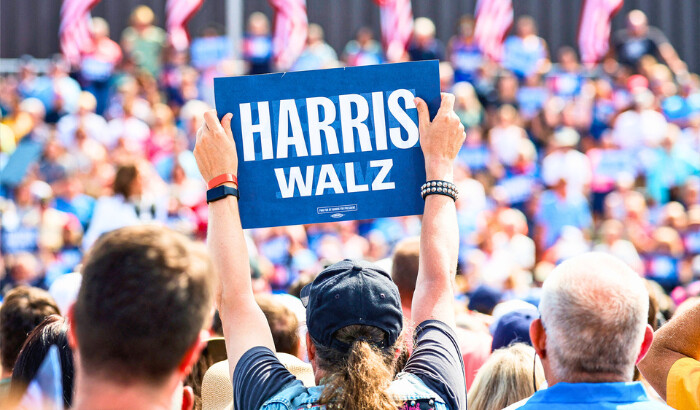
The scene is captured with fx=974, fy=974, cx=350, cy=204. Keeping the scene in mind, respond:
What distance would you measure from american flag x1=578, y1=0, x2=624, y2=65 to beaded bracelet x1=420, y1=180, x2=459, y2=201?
12618 millimetres

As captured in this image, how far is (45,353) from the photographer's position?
8.61 feet

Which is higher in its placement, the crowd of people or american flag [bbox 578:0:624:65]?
american flag [bbox 578:0:624:65]

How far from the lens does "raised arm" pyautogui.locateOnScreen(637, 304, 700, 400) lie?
2.75m

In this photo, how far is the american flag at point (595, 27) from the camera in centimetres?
1464

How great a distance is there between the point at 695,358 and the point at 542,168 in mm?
8892

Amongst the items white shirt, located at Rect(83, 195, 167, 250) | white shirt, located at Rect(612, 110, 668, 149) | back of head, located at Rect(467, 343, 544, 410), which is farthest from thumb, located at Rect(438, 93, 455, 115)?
white shirt, located at Rect(612, 110, 668, 149)

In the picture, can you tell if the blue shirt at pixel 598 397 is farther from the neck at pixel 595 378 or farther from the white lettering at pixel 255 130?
the white lettering at pixel 255 130

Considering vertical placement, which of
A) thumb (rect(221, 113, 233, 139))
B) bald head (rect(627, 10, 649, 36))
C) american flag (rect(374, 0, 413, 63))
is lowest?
thumb (rect(221, 113, 233, 139))

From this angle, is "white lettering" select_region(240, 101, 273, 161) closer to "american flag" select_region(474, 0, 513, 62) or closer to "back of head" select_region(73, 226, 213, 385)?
"back of head" select_region(73, 226, 213, 385)

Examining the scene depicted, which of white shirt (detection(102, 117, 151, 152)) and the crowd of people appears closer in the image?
the crowd of people


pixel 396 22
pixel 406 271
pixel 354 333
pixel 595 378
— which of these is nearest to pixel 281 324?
pixel 406 271

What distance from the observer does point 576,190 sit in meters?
10.9

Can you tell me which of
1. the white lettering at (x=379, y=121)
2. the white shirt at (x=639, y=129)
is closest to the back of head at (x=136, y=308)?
A: the white lettering at (x=379, y=121)

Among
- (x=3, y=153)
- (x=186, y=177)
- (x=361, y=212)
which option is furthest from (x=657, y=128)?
(x=361, y=212)
